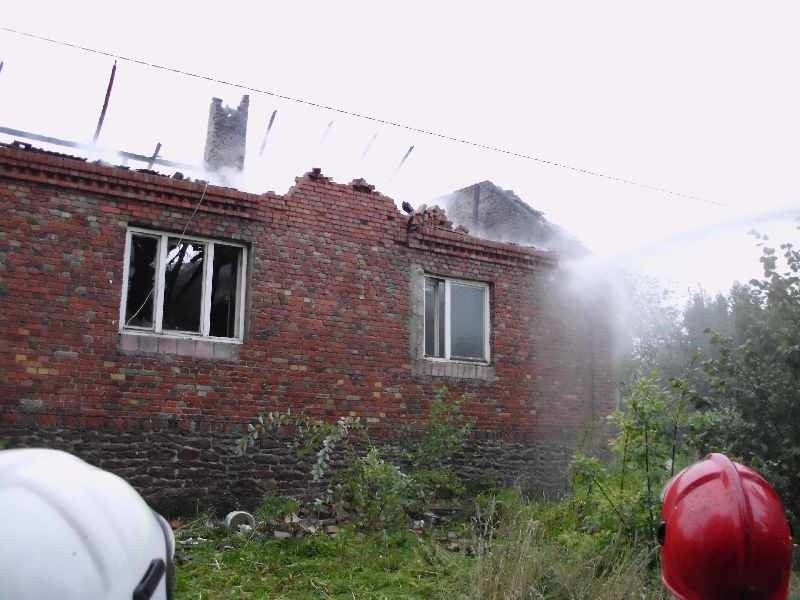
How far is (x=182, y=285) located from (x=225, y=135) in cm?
398

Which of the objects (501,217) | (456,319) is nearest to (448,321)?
(456,319)

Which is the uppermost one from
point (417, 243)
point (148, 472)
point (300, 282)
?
point (417, 243)

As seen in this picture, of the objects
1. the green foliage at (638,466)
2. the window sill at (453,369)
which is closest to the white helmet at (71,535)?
the green foliage at (638,466)

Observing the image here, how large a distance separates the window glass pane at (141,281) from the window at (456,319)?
3912mm

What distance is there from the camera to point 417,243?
1114cm

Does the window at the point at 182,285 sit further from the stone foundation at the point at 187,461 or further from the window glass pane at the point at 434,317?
the window glass pane at the point at 434,317

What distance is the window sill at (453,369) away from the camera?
430 inches

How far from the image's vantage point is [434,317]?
11.4 m

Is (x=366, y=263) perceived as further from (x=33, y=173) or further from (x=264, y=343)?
(x=33, y=173)

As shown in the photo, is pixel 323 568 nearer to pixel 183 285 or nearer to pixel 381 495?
pixel 381 495

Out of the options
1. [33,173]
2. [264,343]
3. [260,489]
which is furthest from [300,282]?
[33,173]

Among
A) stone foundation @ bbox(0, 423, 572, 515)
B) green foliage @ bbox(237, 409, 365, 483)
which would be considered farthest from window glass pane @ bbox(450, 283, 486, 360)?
green foliage @ bbox(237, 409, 365, 483)

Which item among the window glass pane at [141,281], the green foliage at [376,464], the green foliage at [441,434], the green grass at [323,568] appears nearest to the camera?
the green grass at [323,568]

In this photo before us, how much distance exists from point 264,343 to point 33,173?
3.21 metres
